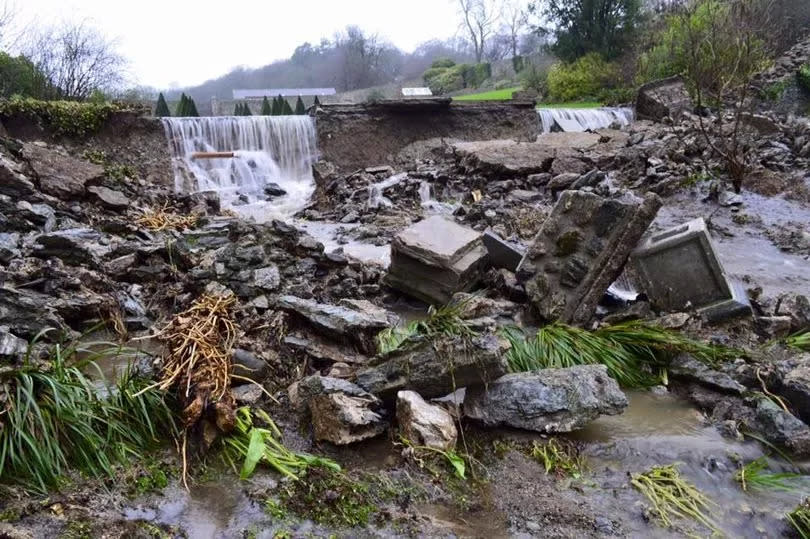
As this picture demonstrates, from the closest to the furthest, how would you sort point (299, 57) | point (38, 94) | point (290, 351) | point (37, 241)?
1. point (290, 351)
2. point (37, 241)
3. point (38, 94)
4. point (299, 57)

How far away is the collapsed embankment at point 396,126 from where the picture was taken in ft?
44.5

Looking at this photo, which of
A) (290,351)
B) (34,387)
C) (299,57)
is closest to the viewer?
(34,387)

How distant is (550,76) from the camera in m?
24.0

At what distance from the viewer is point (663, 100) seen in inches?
603

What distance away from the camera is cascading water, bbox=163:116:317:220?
11773mm

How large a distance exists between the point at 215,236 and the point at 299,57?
211 feet

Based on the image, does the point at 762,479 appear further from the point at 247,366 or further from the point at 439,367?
the point at 247,366

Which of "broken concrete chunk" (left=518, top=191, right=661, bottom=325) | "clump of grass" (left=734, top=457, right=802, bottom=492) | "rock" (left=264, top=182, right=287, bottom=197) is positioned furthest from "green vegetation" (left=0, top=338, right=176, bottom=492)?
"rock" (left=264, top=182, right=287, bottom=197)

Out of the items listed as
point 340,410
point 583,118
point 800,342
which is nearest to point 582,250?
point 800,342

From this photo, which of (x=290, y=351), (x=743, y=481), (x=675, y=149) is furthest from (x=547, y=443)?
(x=675, y=149)

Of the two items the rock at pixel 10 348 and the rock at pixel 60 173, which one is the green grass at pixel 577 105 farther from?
the rock at pixel 10 348

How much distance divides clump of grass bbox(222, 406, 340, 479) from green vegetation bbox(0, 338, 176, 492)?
1.01 ft

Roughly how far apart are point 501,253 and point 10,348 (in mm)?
3644

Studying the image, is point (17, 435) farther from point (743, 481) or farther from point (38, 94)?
point (38, 94)
